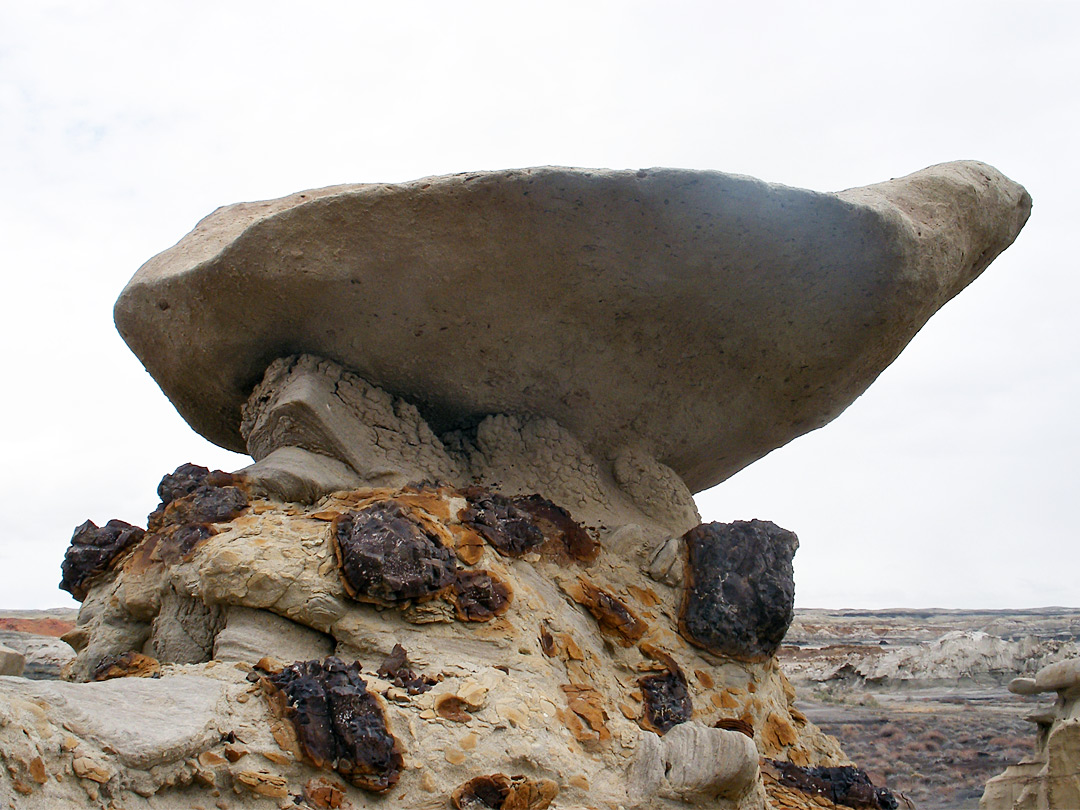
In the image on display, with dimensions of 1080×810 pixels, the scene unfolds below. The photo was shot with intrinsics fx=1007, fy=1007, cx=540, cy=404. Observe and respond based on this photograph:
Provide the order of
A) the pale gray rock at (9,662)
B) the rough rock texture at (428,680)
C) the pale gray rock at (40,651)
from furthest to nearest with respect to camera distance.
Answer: the pale gray rock at (40,651)
the pale gray rock at (9,662)
the rough rock texture at (428,680)

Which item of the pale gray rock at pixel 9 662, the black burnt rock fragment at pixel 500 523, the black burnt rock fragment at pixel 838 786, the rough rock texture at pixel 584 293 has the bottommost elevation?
the pale gray rock at pixel 9 662

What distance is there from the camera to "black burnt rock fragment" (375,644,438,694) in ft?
8.88

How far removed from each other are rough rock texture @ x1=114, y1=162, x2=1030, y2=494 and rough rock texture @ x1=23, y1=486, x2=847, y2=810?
2.10 feet

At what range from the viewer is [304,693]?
2486 millimetres

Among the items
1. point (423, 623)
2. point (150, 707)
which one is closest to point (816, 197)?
point (423, 623)

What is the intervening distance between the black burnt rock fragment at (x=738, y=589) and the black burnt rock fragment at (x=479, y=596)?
91 centimetres

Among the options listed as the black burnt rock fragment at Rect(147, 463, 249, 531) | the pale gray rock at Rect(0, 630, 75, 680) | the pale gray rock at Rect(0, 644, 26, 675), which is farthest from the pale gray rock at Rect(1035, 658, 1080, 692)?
the pale gray rock at Rect(0, 630, 75, 680)

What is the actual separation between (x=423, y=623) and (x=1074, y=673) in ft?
14.1

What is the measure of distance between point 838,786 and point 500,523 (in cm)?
149

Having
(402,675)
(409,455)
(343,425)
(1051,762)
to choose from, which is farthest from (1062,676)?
(402,675)

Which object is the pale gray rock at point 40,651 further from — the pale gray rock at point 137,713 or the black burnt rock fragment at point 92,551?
the pale gray rock at point 137,713

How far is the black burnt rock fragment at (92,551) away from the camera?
3621 millimetres

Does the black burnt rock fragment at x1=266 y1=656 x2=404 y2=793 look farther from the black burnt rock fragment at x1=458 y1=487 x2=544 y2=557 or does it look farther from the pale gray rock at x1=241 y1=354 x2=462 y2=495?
the pale gray rock at x1=241 y1=354 x2=462 y2=495

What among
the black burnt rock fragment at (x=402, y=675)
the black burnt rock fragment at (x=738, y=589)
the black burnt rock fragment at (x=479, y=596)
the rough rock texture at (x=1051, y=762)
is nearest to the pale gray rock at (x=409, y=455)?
the black burnt rock fragment at (x=738, y=589)
